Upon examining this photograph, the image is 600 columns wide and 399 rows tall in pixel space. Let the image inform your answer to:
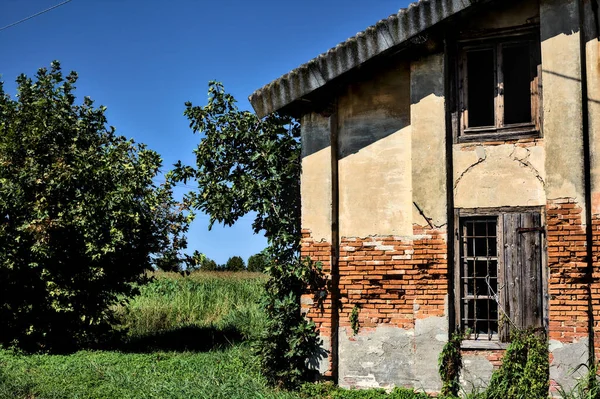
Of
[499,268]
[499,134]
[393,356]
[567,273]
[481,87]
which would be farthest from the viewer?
[481,87]

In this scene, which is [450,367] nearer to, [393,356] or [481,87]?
[393,356]

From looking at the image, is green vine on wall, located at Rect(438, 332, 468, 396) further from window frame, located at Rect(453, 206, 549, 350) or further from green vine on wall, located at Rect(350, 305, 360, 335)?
green vine on wall, located at Rect(350, 305, 360, 335)

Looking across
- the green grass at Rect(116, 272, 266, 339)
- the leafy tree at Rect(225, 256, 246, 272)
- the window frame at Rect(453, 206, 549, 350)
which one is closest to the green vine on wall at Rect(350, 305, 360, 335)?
the window frame at Rect(453, 206, 549, 350)

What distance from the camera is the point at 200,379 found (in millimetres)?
10578

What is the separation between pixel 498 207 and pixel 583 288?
1.63 meters

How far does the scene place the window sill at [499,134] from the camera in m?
9.38

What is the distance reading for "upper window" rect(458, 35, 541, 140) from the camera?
9532 millimetres

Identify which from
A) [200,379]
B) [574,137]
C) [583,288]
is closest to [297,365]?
[200,379]

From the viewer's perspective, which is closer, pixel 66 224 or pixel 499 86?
pixel 499 86

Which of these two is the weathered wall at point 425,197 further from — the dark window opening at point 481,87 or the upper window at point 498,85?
the dark window opening at point 481,87

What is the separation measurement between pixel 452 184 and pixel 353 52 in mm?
2582

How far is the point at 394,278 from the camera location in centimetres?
975

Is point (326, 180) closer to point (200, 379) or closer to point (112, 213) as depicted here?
point (200, 379)

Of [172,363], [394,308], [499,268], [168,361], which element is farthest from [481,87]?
[168,361]
